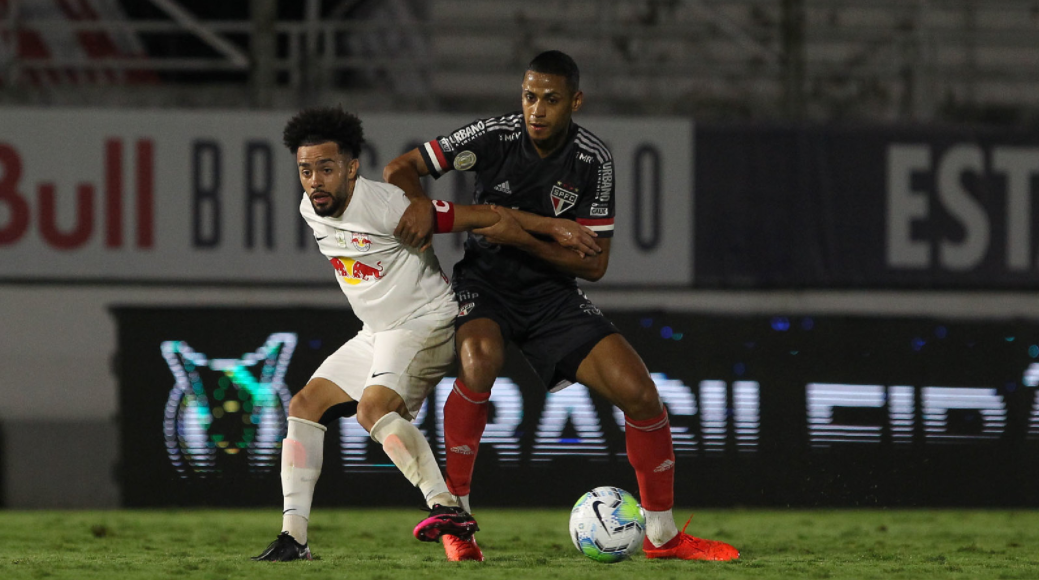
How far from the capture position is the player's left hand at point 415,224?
4637 mm

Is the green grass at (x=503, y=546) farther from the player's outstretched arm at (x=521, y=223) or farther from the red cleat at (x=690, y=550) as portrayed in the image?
the player's outstretched arm at (x=521, y=223)

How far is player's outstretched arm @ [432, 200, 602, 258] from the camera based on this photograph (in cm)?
468

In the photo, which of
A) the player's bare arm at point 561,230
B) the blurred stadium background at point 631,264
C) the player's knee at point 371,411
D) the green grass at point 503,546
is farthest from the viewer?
the blurred stadium background at point 631,264

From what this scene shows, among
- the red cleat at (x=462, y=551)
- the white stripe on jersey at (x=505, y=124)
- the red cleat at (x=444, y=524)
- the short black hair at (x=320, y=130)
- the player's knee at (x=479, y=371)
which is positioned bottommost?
the red cleat at (x=462, y=551)

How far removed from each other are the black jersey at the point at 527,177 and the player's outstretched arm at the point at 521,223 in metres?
0.15

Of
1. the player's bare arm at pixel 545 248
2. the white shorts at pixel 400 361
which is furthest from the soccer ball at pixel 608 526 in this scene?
the player's bare arm at pixel 545 248

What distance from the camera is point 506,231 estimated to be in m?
4.71

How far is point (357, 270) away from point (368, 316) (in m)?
0.18

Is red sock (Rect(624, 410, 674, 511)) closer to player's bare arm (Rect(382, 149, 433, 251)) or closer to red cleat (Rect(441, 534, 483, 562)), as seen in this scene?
red cleat (Rect(441, 534, 483, 562))

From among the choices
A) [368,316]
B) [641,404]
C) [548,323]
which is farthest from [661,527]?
[368,316]

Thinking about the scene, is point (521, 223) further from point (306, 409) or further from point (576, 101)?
point (306, 409)

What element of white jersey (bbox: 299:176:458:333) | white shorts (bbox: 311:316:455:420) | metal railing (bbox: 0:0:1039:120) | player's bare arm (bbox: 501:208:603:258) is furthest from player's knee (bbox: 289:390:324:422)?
metal railing (bbox: 0:0:1039:120)

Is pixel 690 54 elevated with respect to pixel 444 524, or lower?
elevated

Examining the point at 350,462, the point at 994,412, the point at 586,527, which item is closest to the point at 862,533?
the point at 994,412
